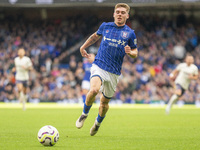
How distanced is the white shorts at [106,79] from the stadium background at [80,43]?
53.3ft

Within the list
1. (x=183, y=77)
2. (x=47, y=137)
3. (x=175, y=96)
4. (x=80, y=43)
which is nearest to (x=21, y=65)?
(x=175, y=96)

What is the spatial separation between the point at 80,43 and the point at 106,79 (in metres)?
22.5

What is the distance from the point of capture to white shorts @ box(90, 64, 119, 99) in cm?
829

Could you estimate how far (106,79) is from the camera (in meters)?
8.31

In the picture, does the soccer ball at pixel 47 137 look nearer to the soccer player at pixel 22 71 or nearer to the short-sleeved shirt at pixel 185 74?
the short-sleeved shirt at pixel 185 74

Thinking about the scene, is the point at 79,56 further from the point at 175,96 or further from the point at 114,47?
the point at 114,47

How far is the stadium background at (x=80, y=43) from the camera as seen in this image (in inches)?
1032

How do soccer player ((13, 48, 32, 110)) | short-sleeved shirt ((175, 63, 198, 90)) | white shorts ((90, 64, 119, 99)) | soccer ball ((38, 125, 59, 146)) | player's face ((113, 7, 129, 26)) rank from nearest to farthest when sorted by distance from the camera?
soccer ball ((38, 125, 59, 146))
white shorts ((90, 64, 119, 99))
player's face ((113, 7, 129, 26))
short-sleeved shirt ((175, 63, 198, 90))
soccer player ((13, 48, 32, 110))

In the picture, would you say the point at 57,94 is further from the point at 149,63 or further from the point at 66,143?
the point at 66,143

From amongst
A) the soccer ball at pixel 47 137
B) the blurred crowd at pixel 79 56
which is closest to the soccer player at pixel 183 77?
the blurred crowd at pixel 79 56

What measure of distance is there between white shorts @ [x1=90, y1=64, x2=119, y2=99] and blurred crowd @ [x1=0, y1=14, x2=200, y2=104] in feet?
55.5

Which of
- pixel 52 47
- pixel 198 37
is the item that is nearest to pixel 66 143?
pixel 52 47

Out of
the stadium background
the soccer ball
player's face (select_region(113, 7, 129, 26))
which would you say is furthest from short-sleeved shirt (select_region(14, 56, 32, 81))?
the soccer ball

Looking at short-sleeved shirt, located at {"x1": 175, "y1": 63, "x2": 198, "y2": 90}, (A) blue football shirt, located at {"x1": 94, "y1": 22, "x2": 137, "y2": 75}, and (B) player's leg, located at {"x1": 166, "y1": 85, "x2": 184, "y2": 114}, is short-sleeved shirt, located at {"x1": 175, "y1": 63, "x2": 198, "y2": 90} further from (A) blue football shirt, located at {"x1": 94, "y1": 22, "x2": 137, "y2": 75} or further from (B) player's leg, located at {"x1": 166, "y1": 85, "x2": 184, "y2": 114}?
(A) blue football shirt, located at {"x1": 94, "y1": 22, "x2": 137, "y2": 75}
